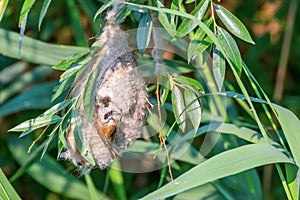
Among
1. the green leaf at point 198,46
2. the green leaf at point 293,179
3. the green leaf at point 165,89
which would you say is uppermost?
the green leaf at point 198,46

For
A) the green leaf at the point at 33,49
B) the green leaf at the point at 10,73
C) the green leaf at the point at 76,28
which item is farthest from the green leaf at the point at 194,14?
the green leaf at the point at 10,73

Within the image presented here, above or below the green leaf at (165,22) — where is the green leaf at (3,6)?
above

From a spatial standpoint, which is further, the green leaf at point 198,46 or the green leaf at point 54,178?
the green leaf at point 54,178

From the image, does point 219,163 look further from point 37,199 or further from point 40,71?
point 37,199

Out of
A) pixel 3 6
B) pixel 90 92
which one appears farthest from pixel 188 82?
pixel 3 6

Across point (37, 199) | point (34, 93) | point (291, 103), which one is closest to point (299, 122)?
point (34, 93)

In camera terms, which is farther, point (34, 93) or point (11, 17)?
point (11, 17)

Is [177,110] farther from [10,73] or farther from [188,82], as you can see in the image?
[10,73]

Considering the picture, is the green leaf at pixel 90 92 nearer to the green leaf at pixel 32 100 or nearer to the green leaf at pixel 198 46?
the green leaf at pixel 198 46
